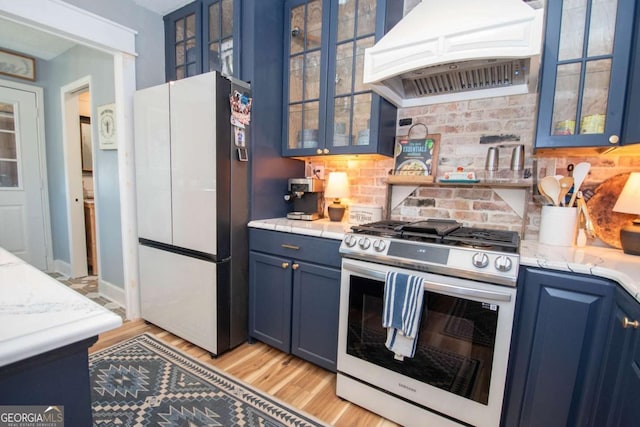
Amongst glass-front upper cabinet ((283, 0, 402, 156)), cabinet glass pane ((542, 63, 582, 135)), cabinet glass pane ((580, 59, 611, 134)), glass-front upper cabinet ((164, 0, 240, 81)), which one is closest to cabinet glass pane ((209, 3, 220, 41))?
glass-front upper cabinet ((164, 0, 240, 81))

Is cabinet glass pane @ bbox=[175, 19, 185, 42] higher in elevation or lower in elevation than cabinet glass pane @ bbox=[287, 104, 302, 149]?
higher

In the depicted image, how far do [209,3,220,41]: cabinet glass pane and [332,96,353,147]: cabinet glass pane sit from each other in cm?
109

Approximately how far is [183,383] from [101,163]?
2168mm

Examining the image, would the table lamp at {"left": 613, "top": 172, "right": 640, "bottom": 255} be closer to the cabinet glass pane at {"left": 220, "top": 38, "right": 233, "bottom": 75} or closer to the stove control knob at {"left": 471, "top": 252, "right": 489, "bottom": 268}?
the stove control knob at {"left": 471, "top": 252, "right": 489, "bottom": 268}

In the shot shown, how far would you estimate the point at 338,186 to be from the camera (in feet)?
7.18

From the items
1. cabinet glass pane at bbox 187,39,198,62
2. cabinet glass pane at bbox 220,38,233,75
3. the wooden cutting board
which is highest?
cabinet glass pane at bbox 187,39,198,62

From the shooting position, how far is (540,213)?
175cm

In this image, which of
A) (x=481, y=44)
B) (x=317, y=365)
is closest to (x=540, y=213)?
(x=481, y=44)

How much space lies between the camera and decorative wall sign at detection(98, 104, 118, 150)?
8.49 ft

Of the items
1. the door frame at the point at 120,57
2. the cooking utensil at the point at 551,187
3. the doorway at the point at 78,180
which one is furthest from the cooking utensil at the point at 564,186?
the doorway at the point at 78,180

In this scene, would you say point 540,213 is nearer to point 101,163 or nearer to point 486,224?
point 486,224

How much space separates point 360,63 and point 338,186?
0.82m

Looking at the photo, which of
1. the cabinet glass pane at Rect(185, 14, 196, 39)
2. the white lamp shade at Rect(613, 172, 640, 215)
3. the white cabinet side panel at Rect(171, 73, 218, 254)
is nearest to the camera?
the white lamp shade at Rect(613, 172, 640, 215)

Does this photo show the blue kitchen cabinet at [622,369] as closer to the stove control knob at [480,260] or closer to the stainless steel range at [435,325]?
the stainless steel range at [435,325]
